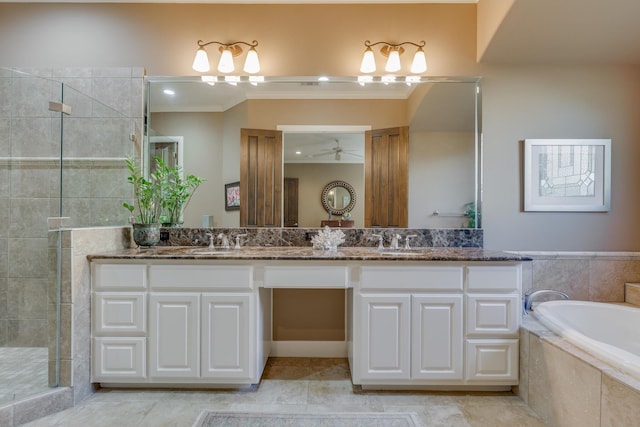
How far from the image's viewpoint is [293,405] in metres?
1.73

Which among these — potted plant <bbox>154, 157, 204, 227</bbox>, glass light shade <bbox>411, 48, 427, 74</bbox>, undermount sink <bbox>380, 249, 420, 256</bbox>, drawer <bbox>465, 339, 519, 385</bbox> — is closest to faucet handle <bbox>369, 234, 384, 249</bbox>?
undermount sink <bbox>380, 249, 420, 256</bbox>

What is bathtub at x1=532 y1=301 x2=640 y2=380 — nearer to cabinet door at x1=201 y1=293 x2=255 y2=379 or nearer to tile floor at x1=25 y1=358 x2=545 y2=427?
tile floor at x1=25 y1=358 x2=545 y2=427

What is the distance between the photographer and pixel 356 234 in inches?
91.0

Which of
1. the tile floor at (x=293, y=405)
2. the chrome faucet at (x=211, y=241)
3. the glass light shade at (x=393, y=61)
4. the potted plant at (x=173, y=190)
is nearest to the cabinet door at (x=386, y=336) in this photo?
the tile floor at (x=293, y=405)

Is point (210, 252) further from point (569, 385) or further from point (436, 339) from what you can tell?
point (569, 385)

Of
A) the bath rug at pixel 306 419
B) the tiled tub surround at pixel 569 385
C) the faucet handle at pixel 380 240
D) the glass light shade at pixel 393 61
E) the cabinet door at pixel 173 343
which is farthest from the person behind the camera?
the glass light shade at pixel 393 61

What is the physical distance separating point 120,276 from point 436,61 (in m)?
2.67

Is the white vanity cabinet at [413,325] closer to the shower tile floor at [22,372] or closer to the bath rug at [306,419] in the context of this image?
the bath rug at [306,419]

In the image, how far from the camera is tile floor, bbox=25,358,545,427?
1.60 m

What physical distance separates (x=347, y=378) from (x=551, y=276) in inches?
66.0

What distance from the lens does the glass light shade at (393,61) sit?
2.30 m

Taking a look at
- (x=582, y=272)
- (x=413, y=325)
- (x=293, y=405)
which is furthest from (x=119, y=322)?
(x=582, y=272)

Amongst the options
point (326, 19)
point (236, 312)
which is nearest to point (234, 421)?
point (236, 312)

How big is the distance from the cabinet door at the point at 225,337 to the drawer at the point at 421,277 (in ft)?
2.64
